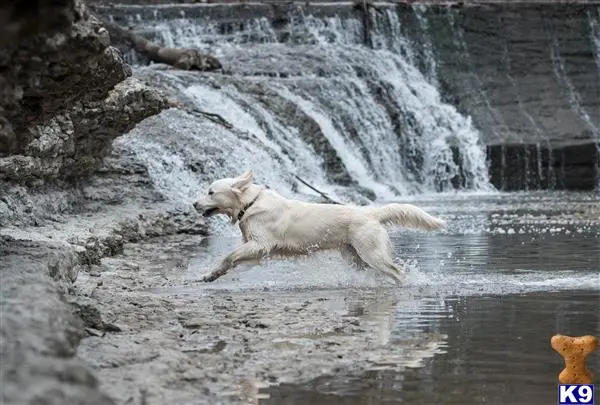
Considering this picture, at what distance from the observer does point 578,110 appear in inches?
1259

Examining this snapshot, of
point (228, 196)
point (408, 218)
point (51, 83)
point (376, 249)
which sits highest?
point (51, 83)

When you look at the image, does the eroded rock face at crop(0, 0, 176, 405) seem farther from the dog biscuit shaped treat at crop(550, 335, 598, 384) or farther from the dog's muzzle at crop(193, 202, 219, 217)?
the dog biscuit shaped treat at crop(550, 335, 598, 384)

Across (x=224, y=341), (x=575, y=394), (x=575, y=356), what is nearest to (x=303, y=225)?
(x=224, y=341)

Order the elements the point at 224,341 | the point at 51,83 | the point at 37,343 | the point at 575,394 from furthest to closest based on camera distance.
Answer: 1. the point at 51,83
2. the point at 224,341
3. the point at 575,394
4. the point at 37,343

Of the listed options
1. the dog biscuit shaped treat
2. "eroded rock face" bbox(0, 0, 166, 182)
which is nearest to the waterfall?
"eroded rock face" bbox(0, 0, 166, 182)

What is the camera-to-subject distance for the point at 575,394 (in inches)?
225

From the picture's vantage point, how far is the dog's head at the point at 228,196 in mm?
11117

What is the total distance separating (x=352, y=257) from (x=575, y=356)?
189 inches

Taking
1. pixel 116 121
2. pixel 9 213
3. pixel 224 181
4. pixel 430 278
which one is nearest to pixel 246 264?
pixel 224 181

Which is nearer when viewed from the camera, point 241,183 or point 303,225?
point 303,225

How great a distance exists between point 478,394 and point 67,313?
1979 millimetres

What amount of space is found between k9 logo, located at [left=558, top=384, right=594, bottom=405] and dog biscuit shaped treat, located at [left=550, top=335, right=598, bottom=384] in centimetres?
12

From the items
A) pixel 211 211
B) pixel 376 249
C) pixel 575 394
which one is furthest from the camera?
pixel 211 211

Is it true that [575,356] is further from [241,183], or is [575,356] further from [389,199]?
[389,199]
